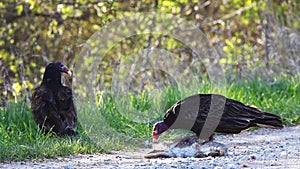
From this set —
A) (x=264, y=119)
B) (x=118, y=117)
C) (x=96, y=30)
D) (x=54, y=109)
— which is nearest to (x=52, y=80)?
(x=54, y=109)

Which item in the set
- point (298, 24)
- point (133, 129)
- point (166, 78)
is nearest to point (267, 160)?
point (133, 129)

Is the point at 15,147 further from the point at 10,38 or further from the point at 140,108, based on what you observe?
the point at 10,38

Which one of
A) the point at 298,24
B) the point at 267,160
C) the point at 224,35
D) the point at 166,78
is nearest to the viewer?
the point at 267,160

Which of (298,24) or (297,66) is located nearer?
(297,66)

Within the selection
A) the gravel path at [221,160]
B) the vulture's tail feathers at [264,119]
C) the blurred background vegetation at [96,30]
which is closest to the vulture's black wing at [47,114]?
the gravel path at [221,160]

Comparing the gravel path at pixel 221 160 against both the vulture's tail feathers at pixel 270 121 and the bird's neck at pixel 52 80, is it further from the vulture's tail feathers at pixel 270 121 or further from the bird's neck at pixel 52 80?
the bird's neck at pixel 52 80

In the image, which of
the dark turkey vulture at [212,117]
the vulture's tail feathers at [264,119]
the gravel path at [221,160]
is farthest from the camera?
the vulture's tail feathers at [264,119]

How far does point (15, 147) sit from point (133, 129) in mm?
1793

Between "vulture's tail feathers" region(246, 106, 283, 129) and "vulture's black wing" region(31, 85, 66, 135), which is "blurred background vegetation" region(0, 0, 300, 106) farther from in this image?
"vulture's tail feathers" region(246, 106, 283, 129)

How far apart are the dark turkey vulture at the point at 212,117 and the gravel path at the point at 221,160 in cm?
27

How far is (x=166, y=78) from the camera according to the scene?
35.4 ft

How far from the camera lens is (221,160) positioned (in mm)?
6012

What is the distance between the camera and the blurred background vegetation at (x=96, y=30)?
1147 cm

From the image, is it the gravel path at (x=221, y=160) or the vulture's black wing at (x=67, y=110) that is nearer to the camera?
the gravel path at (x=221, y=160)
